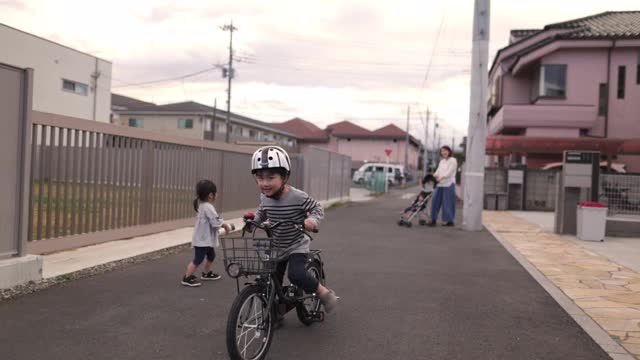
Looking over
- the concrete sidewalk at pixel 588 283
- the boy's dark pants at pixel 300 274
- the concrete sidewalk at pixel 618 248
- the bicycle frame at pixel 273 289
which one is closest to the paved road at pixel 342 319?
the concrete sidewalk at pixel 588 283

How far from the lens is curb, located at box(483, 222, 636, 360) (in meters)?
4.73

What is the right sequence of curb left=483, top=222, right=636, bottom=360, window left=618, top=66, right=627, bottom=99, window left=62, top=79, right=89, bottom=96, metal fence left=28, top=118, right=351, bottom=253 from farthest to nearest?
1. window left=62, top=79, right=89, bottom=96
2. window left=618, top=66, right=627, bottom=99
3. metal fence left=28, top=118, right=351, bottom=253
4. curb left=483, top=222, right=636, bottom=360

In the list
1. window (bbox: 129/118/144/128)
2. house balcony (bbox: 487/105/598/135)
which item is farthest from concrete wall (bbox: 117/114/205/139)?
house balcony (bbox: 487/105/598/135)

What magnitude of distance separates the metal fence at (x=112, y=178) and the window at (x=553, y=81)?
18863 millimetres

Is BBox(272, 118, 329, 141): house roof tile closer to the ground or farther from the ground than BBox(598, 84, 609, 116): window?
farther from the ground

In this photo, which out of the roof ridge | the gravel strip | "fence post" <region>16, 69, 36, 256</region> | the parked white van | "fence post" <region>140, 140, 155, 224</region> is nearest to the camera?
the gravel strip

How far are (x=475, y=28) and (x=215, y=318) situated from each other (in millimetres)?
11264

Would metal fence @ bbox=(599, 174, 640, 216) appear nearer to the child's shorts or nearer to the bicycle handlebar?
the child's shorts

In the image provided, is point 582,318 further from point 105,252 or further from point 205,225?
point 105,252

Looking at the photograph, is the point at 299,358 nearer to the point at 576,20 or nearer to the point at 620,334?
the point at 620,334

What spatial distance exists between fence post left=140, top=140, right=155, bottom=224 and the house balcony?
21.4 meters

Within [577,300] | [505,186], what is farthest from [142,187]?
[505,186]

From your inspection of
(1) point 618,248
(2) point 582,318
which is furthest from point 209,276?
(1) point 618,248

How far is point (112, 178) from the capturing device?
9.63 metres
